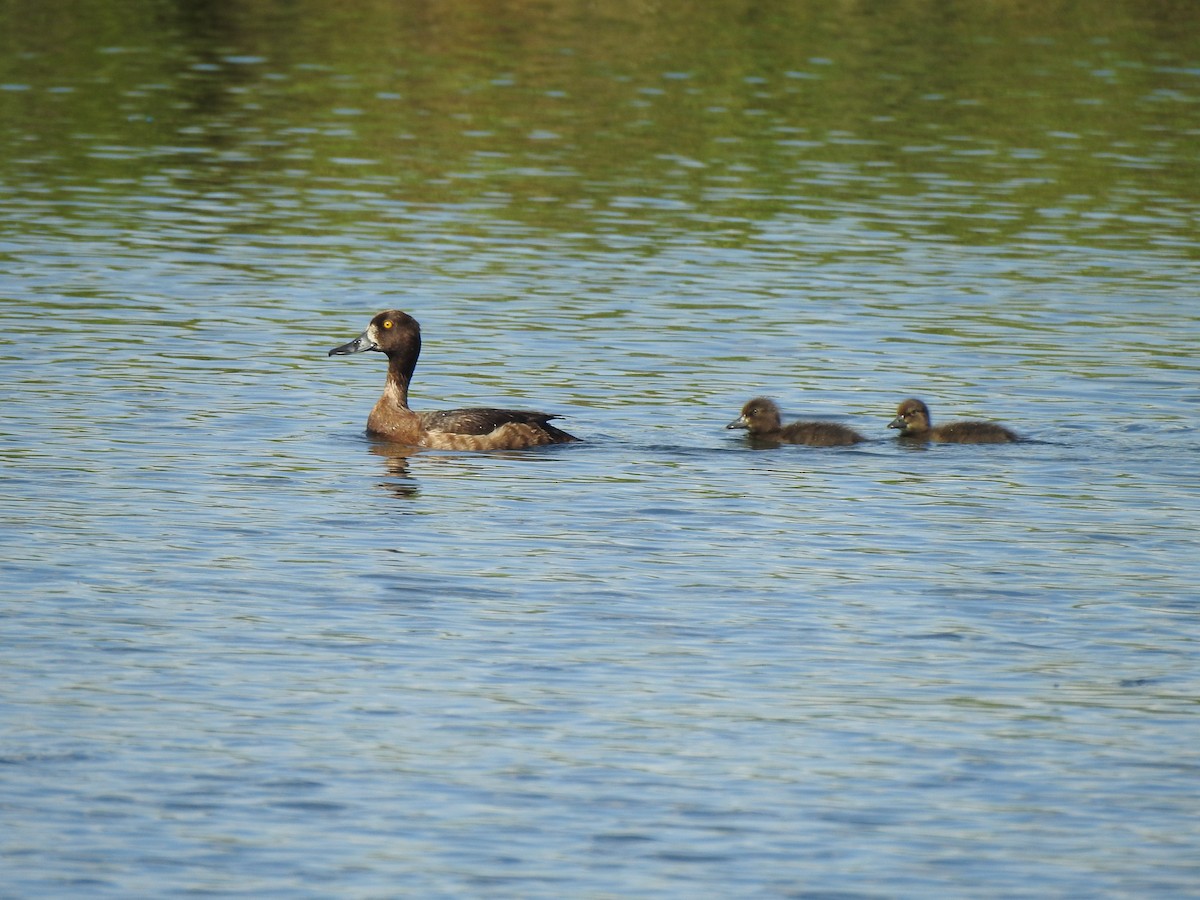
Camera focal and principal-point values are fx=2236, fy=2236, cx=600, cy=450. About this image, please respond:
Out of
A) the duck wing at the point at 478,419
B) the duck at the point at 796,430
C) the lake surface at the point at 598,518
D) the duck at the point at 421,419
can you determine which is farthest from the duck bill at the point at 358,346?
the duck at the point at 796,430

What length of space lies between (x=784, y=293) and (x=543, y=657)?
Result: 13.3 meters

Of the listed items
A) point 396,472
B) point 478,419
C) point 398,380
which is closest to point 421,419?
point 398,380

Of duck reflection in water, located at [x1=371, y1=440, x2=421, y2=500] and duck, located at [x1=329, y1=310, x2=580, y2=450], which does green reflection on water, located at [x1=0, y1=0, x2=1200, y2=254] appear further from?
duck reflection in water, located at [x1=371, y1=440, x2=421, y2=500]

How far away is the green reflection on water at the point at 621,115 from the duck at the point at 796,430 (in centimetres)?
1057

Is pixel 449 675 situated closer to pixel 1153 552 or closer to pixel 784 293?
pixel 1153 552

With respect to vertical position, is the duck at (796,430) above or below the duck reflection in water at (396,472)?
above

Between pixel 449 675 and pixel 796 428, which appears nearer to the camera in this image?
pixel 449 675

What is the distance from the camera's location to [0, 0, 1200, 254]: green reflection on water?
98.2 feet

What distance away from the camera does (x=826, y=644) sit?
12062 millimetres

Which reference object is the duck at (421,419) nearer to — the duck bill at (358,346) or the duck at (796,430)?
the duck bill at (358,346)

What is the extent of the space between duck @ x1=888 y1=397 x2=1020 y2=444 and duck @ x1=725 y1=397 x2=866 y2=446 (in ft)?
1.23

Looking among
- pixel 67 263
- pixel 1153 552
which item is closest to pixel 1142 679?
pixel 1153 552

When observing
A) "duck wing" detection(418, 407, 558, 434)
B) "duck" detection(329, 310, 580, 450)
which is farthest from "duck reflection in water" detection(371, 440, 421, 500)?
"duck wing" detection(418, 407, 558, 434)

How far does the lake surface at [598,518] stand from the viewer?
9.57 m
